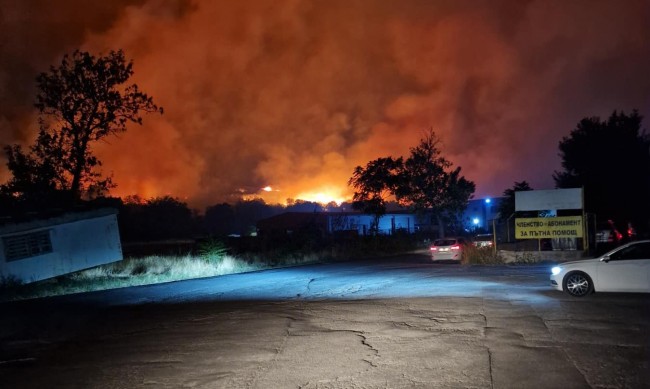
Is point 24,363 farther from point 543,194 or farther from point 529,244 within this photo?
point 529,244

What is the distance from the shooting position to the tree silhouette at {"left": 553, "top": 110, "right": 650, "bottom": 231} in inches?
1633

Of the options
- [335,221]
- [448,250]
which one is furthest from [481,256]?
[335,221]

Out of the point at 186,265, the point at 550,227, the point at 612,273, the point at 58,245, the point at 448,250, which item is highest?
the point at 58,245

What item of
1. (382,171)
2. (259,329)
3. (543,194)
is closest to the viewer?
(259,329)

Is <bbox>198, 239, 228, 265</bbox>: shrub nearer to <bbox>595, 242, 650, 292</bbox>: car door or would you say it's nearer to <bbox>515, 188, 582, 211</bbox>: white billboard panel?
<bbox>515, 188, 582, 211</bbox>: white billboard panel

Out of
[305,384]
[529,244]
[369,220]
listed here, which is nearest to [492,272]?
[529,244]

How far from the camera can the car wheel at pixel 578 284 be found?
1248 centimetres

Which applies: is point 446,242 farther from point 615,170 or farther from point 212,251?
point 615,170

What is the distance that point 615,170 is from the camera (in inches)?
1646

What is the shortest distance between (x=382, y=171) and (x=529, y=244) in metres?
23.2

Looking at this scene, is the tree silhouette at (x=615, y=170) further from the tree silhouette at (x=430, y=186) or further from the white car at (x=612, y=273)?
the white car at (x=612, y=273)

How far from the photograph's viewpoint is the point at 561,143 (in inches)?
1812

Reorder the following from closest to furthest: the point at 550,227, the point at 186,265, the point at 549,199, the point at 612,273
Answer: the point at 612,273 < the point at 550,227 < the point at 549,199 < the point at 186,265

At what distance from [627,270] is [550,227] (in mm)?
13015
